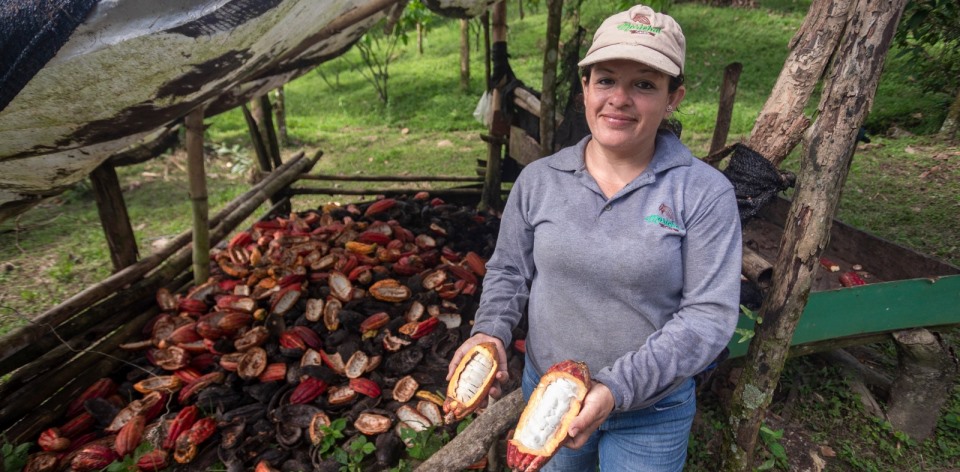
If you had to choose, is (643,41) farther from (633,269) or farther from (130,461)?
(130,461)

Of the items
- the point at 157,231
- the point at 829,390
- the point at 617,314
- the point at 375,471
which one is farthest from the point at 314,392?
the point at 157,231

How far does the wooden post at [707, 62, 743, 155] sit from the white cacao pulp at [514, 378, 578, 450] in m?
2.12

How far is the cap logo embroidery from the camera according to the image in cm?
131

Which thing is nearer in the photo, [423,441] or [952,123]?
[423,441]

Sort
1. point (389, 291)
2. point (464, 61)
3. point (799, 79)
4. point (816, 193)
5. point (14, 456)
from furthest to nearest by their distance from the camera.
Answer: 1. point (464, 61)
2. point (389, 291)
3. point (14, 456)
4. point (799, 79)
5. point (816, 193)

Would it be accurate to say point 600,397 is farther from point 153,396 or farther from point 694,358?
point 153,396

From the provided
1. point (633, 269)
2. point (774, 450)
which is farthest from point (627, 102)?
point (774, 450)

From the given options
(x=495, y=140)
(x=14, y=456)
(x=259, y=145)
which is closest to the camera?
(x=14, y=456)

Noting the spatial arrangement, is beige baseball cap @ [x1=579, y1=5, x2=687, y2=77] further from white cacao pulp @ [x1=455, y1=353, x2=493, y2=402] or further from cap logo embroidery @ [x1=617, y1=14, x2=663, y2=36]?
white cacao pulp @ [x1=455, y1=353, x2=493, y2=402]

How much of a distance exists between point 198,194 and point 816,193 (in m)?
3.22

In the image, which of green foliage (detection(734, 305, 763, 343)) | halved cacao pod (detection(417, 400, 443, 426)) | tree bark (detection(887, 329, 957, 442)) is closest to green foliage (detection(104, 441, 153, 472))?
halved cacao pod (detection(417, 400, 443, 426))

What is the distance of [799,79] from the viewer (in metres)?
2.09

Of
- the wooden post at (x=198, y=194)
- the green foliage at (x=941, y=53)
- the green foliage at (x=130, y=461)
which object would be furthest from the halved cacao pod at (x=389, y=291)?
the green foliage at (x=941, y=53)

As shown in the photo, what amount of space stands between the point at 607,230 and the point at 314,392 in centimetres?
200
